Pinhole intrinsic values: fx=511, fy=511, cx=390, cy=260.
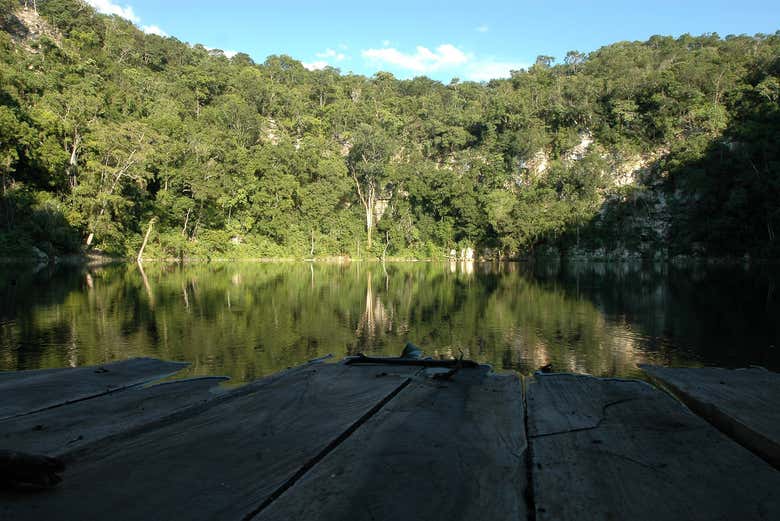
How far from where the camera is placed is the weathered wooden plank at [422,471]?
189cm

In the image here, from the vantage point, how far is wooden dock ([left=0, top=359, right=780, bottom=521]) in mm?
1922

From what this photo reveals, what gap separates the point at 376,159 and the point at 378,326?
154 feet

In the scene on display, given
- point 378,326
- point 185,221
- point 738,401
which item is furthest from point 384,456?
point 185,221

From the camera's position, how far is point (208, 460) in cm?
244

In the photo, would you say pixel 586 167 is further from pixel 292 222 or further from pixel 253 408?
pixel 253 408

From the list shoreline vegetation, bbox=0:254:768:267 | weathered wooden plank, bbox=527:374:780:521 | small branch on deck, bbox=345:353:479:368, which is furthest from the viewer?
shoreline vegetation, bbox=0:254:768:267

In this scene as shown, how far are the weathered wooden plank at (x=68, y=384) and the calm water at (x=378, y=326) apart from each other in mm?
2087

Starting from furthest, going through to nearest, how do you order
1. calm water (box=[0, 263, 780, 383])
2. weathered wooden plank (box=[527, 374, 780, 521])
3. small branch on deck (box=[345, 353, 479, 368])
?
calm water (box=[0, 263, 780, 383]) < small branch on deck (box=[345, 353, 479, 368]) < weathered wooden plank (box=[527, 374, 780, 521])

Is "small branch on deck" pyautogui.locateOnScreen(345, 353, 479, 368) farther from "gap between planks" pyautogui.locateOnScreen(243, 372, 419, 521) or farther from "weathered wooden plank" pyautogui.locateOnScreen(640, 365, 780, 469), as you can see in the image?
"weathered wooden plank" pyautogui.locateOnScreen(640, 365, 780, 469)

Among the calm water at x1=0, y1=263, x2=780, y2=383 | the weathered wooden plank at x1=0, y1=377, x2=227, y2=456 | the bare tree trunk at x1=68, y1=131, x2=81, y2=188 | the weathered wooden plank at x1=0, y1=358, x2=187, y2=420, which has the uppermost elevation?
the bare tree trunk at x1=68, y1=131, x2=81, y2=188

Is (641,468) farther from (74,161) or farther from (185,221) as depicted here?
(185,221)

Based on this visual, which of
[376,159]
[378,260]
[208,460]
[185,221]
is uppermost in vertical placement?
[376,159]

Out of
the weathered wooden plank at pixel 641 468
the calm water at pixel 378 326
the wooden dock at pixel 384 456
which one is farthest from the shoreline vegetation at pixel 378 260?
the weathered wooden plank at pixel 641 468

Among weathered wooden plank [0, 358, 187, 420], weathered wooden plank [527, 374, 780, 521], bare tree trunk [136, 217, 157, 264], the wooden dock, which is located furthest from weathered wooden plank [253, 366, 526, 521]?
bare tree trunk [136, 217, 157, 264]
